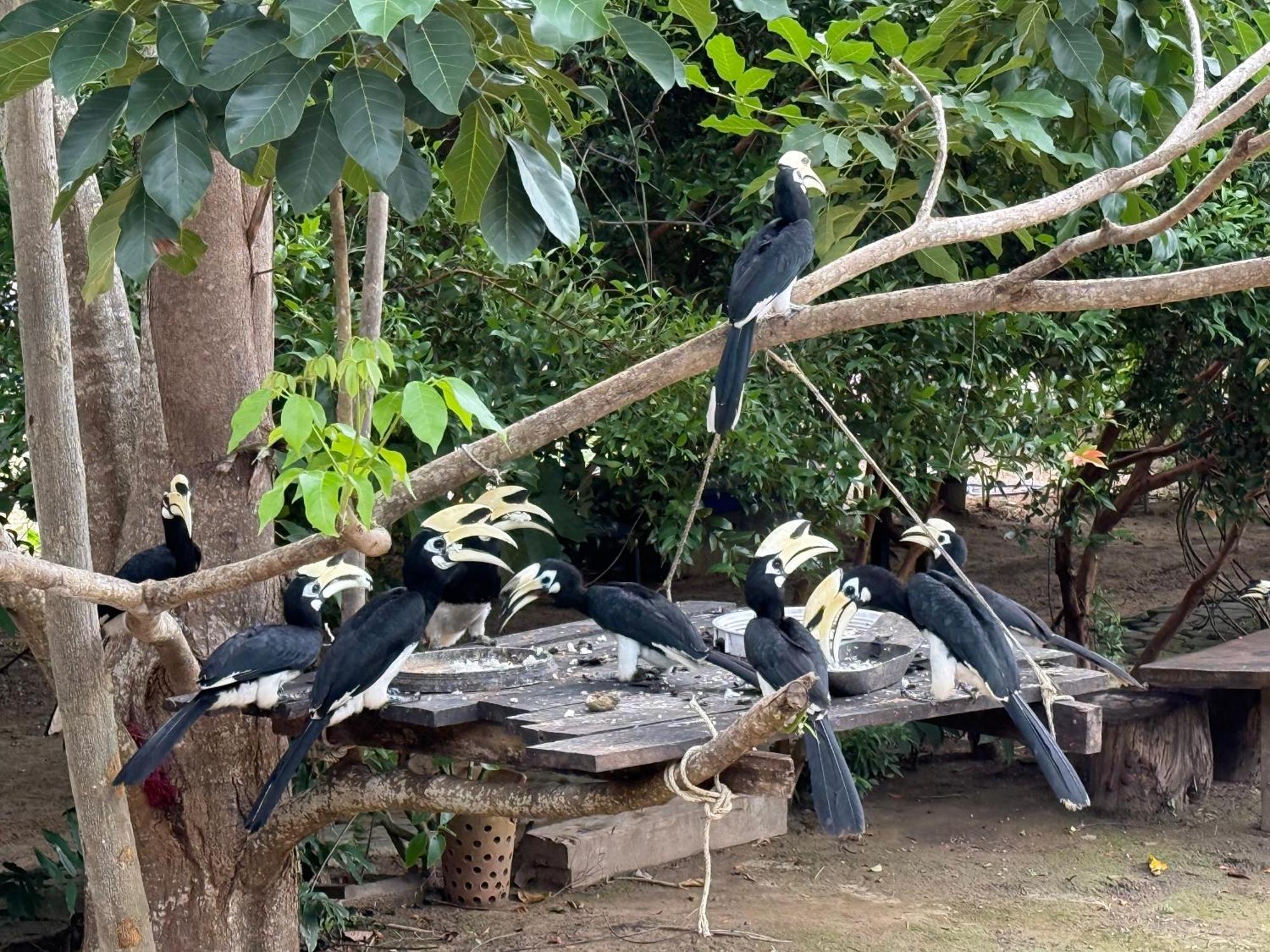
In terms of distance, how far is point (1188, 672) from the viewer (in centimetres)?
532

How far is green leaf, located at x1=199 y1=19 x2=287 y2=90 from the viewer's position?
1.85 m

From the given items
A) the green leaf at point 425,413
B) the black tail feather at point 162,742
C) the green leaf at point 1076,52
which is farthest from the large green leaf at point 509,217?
the green leaf at point 1076,52

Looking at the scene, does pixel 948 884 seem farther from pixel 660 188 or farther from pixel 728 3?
pixel 728 3

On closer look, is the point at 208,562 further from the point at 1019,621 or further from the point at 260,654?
the point at 1019,621

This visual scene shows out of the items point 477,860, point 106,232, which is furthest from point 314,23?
point 477,860

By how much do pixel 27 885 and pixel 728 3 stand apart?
3569mm

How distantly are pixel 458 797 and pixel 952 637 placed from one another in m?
1.16

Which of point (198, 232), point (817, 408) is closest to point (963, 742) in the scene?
point (817, 408)

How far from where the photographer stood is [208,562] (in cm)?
336

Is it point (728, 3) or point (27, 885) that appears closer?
point (27, 885)

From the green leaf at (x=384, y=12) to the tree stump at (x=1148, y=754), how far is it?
4.67 meters

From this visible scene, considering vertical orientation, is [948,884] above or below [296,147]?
below

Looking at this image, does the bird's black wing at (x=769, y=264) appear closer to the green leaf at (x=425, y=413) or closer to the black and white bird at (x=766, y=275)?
the black and white bird at (x=766, y=275)

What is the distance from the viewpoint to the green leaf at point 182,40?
1.88m
